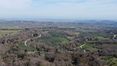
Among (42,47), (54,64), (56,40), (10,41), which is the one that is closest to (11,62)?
(54,64)

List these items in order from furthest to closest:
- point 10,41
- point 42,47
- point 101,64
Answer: point 10,41, point 42,47, point 101,64

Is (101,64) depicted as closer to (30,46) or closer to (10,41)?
(30,46)

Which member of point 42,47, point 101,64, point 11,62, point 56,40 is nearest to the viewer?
point 101,64

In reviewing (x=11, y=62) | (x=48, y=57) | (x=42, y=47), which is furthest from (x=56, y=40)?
(x=11, y=62)

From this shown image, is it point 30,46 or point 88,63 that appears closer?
point 88,63

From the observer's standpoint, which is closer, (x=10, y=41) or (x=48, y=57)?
(x=48, y=57)

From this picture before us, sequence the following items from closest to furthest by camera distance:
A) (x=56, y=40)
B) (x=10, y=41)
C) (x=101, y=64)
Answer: (x=101, y=64) < (x=10, y=41) < (x=56, y=40)

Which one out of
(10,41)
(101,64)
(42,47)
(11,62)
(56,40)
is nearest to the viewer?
(101,64)

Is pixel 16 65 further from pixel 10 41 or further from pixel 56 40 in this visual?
pixel 56 40
